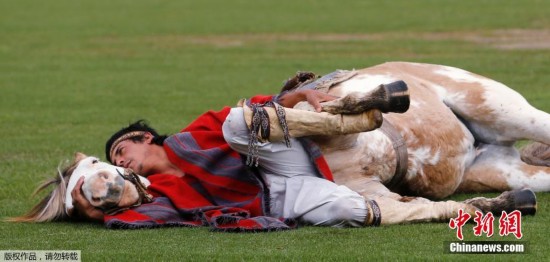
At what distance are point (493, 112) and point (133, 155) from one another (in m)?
2.54

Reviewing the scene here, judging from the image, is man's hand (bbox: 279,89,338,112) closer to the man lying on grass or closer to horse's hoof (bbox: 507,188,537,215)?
the man lying on grass

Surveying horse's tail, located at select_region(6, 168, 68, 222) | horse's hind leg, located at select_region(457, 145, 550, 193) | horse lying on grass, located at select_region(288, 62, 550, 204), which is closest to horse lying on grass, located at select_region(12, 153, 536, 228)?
horse's tail, located at select_region(6, 168, 68, 222)

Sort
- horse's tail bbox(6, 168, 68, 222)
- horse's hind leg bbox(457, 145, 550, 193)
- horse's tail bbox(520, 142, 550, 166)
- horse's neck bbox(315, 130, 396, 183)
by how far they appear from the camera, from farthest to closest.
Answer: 1. horse's tail bbox(520, 142, 550, 166)
2. horse's hind leg bbox(457, 145, 550, 193)
3. horse's tail bbox(6, 168, 68, 222)
4. horse's neck bbox(315, 130, 396, 183)

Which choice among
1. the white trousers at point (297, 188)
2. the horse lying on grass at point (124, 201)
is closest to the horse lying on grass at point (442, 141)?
the white trousers at point (297, 188)

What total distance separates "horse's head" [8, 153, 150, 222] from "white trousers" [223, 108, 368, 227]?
0.73 meters

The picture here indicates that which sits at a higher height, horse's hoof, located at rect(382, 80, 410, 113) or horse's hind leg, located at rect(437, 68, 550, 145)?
horse's hoof, located at rect(382, 80, 410, 113)

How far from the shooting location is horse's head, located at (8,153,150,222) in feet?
23.5

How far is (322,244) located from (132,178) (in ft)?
5.09

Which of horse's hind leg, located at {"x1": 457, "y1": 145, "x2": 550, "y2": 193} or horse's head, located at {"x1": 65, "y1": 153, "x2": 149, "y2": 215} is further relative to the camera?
horse's hind leg, located at {"x1": 457, "y1": 145, "x2": 550, "y2": 193}

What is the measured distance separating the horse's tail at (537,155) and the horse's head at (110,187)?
2900mm

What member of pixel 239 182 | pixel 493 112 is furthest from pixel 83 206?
pixel 493 112

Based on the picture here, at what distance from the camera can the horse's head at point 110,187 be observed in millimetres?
7156

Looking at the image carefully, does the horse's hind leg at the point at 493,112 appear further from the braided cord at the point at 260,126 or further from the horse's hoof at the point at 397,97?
the braided cord at the point at 260,126

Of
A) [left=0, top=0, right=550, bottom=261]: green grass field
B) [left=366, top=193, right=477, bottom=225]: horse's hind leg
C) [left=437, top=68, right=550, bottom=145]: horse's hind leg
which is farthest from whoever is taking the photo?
[left=437, top=68, right=550, bottom=145]: horse's hind leg
